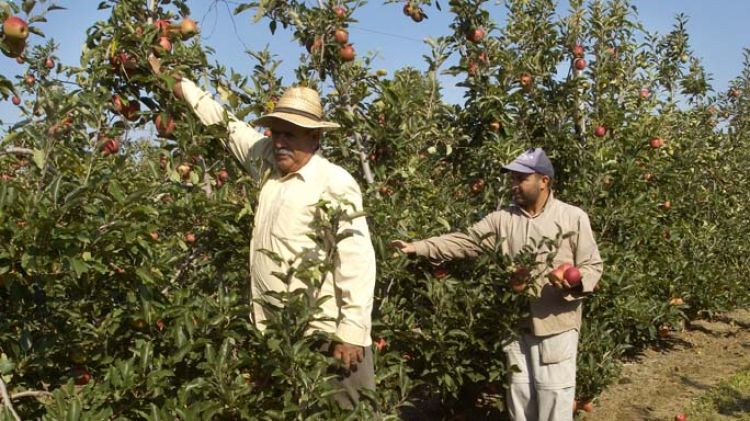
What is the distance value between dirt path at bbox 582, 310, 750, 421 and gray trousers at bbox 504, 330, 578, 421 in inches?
67.7

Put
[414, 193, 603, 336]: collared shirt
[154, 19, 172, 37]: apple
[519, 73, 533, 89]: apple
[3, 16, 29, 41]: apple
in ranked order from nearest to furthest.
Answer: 1. [3, 16, 29, 41]: apple
2. [154, 19, 172, 37]: apple
3. [414, 193, 603, 336]: collared shirt
4. [519, 73, 533, 89]: apple

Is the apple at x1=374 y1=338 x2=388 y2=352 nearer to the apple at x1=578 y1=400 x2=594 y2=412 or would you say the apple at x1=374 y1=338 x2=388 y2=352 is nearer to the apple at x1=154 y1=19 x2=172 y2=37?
the apple at x1=154 y1=19 x2=172 y2=37

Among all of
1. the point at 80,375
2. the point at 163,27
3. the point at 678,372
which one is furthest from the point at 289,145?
the point at 678,372

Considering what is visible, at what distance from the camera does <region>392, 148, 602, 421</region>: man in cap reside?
3.39m

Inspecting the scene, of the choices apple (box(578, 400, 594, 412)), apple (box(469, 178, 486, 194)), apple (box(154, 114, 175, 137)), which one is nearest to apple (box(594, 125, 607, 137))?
apple (box(469, 178, 486, 194))

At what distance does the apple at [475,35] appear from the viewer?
4.38 m

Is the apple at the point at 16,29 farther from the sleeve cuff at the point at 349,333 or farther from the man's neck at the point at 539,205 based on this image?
the man's neck at the point at 539,205

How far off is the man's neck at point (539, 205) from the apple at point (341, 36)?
1.14m

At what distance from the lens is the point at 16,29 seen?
216 cm

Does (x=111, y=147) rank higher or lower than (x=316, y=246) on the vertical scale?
higher

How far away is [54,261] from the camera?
6.64 ft

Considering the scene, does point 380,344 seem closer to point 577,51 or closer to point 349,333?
point 349,333

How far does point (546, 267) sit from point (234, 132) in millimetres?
1468

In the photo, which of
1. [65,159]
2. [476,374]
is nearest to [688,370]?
[476,374]
